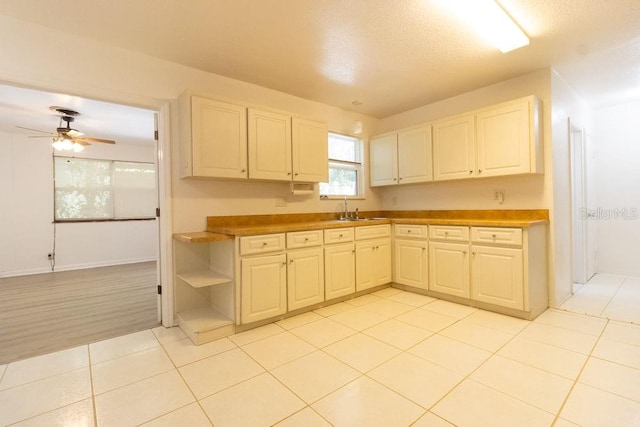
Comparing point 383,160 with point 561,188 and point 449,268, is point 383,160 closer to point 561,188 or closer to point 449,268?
point 449,268

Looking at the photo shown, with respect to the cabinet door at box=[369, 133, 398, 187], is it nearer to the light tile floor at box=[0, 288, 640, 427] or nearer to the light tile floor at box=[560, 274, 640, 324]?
the light tile floor at box=[0, 288, 640, 427]

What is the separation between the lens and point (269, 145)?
309cm

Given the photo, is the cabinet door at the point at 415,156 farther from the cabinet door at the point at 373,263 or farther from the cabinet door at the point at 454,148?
the cabinet door at the point at 373,263

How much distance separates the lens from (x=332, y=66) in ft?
9.64

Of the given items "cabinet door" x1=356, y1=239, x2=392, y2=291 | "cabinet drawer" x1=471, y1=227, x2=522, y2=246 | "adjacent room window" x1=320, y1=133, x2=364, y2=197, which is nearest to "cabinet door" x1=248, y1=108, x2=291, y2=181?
"adjacent room window" x1=320, y1=133, x2=364, y2=197

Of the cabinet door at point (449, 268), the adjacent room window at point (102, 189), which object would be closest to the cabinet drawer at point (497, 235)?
the cabinet door at point (449, 268)

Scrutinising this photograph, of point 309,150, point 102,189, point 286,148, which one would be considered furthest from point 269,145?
point 102,189

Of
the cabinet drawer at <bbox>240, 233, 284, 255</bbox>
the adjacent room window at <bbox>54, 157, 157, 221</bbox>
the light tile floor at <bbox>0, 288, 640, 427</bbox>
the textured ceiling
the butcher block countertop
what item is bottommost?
the light tile floor at <bbox>0, 288, 640, 427</bbox>

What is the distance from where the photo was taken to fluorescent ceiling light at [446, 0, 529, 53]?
6.73 ft

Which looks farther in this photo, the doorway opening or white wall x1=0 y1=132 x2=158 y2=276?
white wall x1=0 y1=132 x2=158 y2=276

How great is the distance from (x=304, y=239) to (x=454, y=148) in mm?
2067

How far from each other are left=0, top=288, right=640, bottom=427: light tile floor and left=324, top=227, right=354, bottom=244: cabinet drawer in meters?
0.85

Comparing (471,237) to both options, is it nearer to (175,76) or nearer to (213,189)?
(213,189)

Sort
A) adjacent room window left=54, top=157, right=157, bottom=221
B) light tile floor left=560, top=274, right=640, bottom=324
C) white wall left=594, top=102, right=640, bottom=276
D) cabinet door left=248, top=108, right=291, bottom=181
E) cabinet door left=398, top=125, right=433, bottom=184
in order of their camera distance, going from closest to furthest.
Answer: light tile floor left=560, top=274, right=640, bottom=324 < cabinet door left=248, top=108, right=291, bottom=181 < cabinet door left=398, top=125, right=433, bottom=184 < white wall left=594, top=102, right=640, bottom=276 < adjacent room window left=54, top=157, right=157, bottom=221
